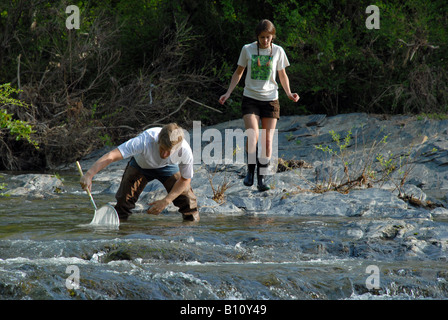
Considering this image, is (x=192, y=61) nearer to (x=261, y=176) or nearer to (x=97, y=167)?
(x=261, y=176)

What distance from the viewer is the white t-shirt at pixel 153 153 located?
6.36 metres

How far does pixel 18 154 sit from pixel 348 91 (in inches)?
308

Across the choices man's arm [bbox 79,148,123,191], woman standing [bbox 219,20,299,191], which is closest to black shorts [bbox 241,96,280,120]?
woman standing [bbox 219,20,299,191]

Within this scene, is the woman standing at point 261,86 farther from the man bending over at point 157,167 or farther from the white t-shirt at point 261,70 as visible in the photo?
the man bending over at point 157,167

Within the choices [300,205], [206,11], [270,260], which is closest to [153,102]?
[206,11]

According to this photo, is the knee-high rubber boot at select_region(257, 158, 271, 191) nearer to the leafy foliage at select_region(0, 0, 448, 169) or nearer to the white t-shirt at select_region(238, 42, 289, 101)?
the white t-shirt at select_region(238, 42, 289, 101)

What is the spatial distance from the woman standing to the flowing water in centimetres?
129

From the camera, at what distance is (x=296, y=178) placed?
32.3 ft

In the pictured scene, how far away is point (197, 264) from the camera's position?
5582 mm

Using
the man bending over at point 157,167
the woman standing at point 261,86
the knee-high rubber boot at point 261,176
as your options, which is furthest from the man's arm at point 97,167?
the knee-high rubber boot at point 261,176

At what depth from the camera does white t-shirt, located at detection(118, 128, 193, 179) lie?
20.9ft

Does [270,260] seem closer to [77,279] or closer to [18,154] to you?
[77,279]

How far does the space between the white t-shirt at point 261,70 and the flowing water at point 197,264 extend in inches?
66.5

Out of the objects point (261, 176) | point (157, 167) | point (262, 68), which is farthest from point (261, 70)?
point (157, 167)
